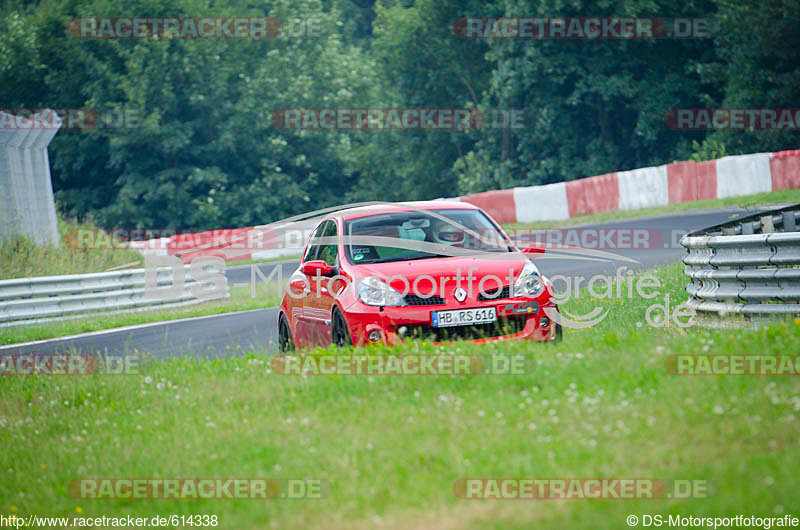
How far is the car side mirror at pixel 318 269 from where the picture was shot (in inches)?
390

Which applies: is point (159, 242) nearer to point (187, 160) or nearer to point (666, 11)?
point (187, 160)

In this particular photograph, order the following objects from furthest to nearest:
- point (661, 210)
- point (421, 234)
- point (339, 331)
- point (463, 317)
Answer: point (661, 210) → point (421, 234) → point (339, 331) → point (463, 317)

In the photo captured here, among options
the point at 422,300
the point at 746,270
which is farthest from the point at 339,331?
the point at 746,270

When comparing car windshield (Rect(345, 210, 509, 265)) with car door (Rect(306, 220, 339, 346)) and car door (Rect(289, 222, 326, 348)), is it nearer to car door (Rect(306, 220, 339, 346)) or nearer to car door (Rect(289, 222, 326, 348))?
car door (Rect(306, 220, 339, 346))

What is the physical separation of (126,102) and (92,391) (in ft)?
133

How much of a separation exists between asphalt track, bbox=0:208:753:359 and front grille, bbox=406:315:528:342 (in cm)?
272

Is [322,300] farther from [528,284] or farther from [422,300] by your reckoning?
[528,284]

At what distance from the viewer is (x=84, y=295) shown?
1962 cm

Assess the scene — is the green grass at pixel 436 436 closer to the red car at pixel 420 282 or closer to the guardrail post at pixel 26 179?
the red car at pixel 420 282

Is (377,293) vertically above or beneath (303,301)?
above

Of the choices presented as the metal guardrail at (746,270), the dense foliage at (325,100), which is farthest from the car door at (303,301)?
the dense foliage at (325,100)

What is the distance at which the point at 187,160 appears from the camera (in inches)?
1940

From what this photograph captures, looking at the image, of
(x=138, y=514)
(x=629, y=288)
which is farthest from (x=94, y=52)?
(x=138, y=514)

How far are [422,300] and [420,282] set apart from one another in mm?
161
